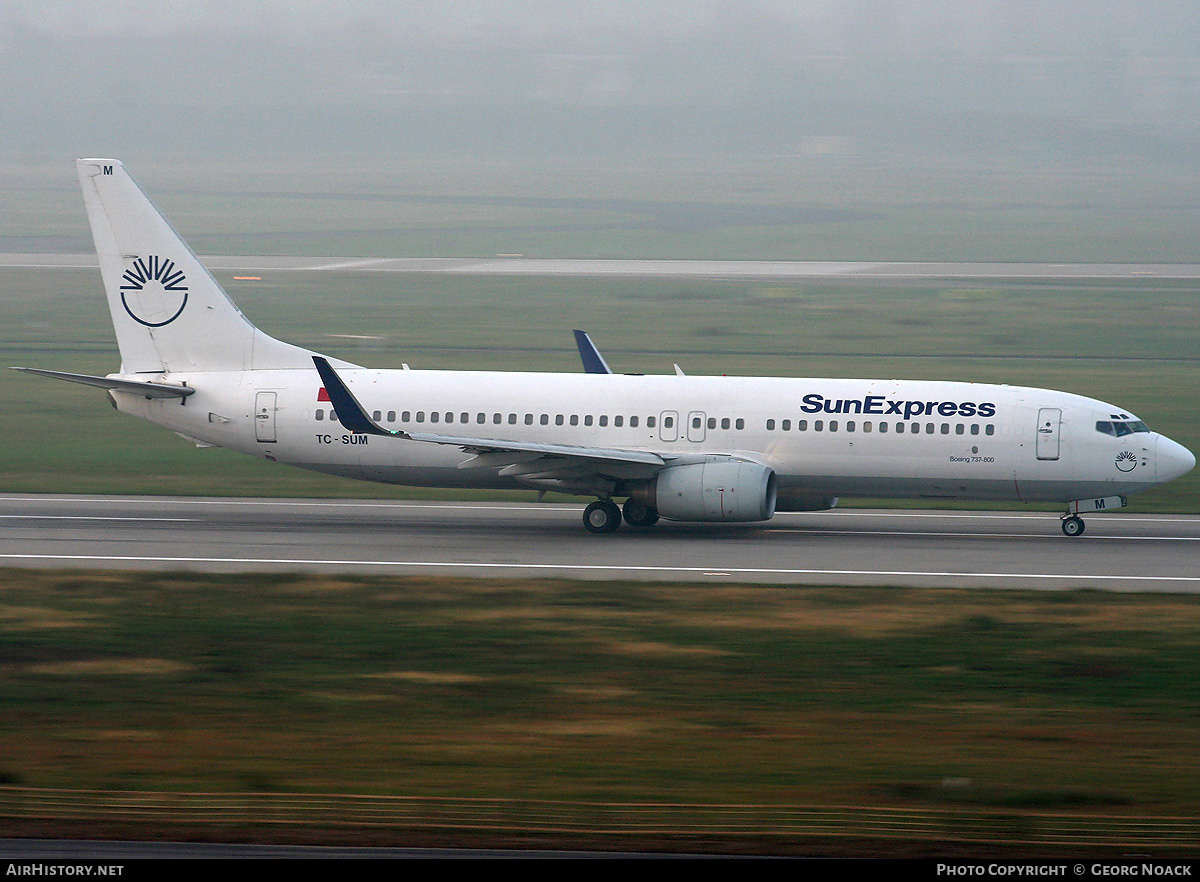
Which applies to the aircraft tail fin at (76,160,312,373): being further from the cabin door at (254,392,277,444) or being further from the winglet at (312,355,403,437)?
the winglet at (312,355,403,437)

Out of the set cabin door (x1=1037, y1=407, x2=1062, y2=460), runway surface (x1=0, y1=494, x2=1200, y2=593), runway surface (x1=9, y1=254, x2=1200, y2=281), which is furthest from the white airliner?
runway surface (x1=9, y1=254, x2=1200, y2=281)

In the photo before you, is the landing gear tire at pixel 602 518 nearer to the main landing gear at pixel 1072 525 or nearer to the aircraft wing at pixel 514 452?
the aircraft wing at pixel 514 452

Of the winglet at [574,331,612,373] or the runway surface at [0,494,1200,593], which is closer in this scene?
the runway surface at [0,494,1200,593]

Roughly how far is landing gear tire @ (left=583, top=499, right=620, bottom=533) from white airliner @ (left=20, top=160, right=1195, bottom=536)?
0.05m

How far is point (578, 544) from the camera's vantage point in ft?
108

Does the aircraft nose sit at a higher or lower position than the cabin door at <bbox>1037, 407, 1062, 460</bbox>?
lower

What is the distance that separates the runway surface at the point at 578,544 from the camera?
2945 cm

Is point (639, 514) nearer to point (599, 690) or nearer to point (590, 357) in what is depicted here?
point (590, 357)

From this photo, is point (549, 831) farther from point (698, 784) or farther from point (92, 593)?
point (92, 593)

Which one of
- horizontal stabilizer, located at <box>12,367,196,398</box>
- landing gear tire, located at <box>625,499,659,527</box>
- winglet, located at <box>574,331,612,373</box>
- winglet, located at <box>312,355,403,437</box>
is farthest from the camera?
winglet, located at <box>574,331,612,373</box>

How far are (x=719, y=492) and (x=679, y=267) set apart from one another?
7152 cm

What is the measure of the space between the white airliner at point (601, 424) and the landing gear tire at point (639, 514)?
0.05 m

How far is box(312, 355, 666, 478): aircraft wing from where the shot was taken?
32.4 meters

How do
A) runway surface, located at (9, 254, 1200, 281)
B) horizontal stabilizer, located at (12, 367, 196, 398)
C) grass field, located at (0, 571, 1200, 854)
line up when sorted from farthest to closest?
1. runway surface, located at (9, 254, 1200, 281)
2. horizontal stabilizer, located at (12, 367, 196, 398)
3. grass field, located at (0, 571, 1200, 854)
